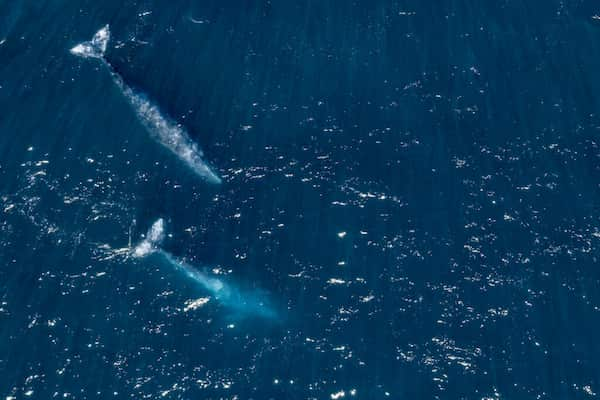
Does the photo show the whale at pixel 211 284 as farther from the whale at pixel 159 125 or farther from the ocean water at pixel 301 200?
the whale at pixel 159 125

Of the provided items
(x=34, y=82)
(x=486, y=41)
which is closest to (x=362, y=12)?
(x=486, y=41)

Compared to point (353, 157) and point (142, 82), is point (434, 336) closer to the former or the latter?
point (353, 157)

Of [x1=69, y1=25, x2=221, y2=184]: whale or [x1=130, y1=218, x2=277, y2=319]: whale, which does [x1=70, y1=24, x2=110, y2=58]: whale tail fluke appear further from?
[x1=130, y1=218, x2=277, y2=319]: whale

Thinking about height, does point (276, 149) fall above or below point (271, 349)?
above

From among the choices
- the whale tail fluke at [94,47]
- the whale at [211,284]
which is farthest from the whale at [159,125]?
the whale at [211,284]

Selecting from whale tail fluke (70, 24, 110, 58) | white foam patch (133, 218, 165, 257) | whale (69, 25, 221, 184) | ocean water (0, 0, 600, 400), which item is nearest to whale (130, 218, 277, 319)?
white foam patch (133, 218, 165, 257)

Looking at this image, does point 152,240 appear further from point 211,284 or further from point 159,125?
point 159,125
